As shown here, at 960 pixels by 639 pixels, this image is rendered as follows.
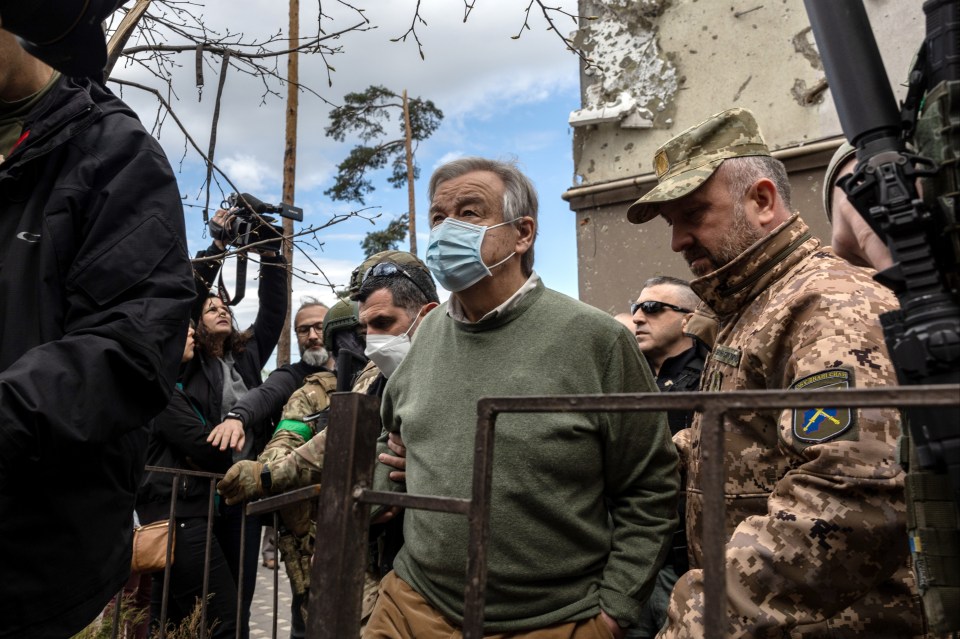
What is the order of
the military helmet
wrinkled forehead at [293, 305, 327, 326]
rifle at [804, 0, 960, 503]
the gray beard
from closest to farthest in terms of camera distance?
rifle at [804, 0, 960, 503] → the military helmet → the gray beard → wrinkled forehead at [293, 305, 327, 326]

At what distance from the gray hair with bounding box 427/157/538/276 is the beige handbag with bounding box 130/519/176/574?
216 centimetres

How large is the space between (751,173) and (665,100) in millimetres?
4047

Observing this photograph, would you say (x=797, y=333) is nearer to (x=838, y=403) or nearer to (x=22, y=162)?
(x=838, y=403)

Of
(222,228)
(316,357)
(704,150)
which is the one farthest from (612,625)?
(222,228)

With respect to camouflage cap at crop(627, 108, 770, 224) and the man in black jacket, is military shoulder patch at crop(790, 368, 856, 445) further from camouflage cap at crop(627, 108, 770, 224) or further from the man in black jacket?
the man in black jacket

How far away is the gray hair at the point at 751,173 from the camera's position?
2.09 m

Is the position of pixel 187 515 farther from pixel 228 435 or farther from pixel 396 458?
pixel 396 458

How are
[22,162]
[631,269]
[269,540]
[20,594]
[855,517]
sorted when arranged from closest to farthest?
[855,517] → [20,594] → [22,162] → [631,269] → [269,540]

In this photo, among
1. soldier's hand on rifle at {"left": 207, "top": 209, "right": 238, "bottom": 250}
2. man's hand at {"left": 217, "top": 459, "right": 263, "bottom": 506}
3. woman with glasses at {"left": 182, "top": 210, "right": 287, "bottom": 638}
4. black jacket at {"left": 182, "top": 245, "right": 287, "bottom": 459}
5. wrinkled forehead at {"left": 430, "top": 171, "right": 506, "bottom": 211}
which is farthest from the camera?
soldier's hand on rifle at {"left": 207, "top": 209, "right": 238, "bottom": 250}

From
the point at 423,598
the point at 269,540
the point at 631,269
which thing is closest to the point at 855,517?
the point at 423,598

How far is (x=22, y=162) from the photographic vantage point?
1.62 m

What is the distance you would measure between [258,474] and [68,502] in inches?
66.4

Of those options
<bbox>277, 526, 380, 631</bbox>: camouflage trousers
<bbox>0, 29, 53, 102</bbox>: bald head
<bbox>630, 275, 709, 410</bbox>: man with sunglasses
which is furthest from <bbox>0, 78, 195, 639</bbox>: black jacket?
<bbox>630, 275, 709, 410</bbox>: man with sunglasses

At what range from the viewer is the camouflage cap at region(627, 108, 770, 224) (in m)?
2.12
